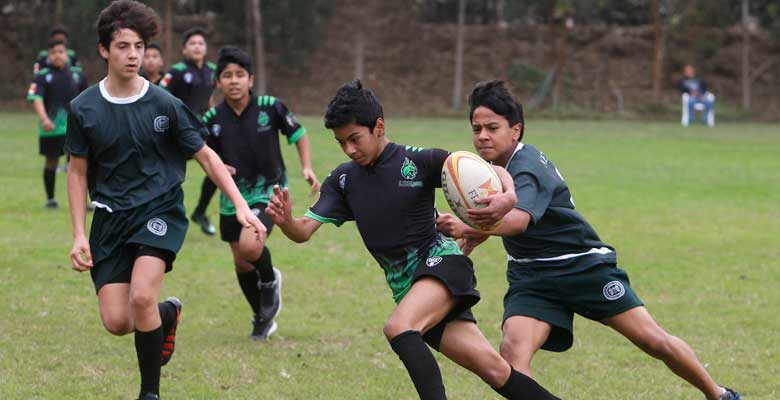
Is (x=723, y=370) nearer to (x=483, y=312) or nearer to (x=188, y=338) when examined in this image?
(x=483, y=312)

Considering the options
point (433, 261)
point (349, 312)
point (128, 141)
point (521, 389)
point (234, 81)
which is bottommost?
point (349, 312)

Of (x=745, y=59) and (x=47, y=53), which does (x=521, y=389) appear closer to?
(x=47, y=53)

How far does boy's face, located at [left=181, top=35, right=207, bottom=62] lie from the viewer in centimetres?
1118

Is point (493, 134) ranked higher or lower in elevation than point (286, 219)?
higher

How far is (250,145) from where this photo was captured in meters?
7.50

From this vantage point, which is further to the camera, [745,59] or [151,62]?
[745,59]

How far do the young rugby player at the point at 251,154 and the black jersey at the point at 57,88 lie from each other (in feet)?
23.8

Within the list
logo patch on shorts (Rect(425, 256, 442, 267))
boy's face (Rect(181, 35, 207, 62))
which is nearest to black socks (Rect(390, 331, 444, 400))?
logo patch on shorts (Rect(425, 256, 442, 267))

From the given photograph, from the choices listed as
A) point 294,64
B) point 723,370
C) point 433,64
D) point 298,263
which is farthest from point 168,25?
point 723,370

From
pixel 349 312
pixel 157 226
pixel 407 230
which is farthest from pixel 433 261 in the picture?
pixel 349 312

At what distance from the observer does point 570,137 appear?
1078 inches

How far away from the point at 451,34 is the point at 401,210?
42.1 m

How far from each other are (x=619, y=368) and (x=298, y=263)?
171 inches

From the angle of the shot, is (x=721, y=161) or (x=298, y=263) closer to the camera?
(x=298, y=263)
